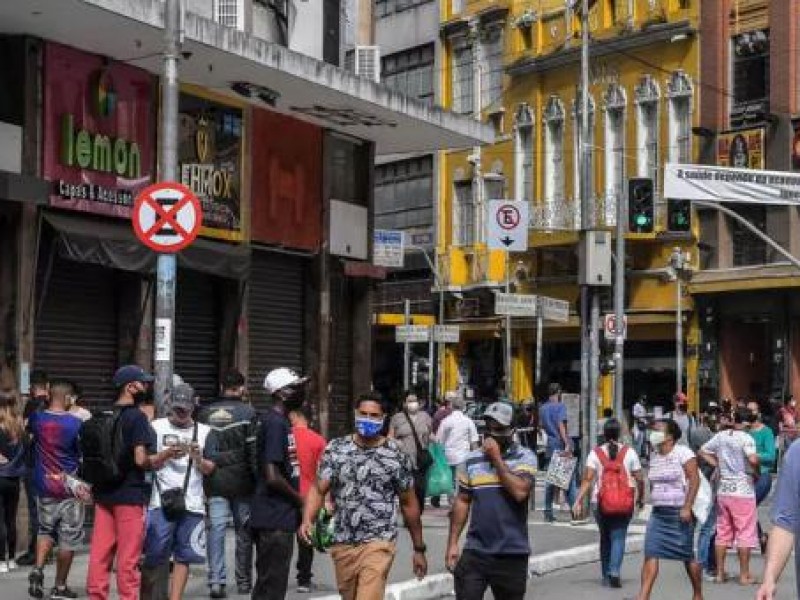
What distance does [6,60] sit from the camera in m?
16.5

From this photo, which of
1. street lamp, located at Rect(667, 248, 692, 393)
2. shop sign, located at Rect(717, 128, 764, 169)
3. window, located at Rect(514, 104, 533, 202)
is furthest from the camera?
window, located at Rect(514, 104, 533, 202)

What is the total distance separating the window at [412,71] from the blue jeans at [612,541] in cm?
3650

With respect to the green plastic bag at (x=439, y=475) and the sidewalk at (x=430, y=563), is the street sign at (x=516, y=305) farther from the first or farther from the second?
the sidewalk at (x=430, y=563)

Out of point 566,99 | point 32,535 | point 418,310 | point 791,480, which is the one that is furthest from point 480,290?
point 791,480

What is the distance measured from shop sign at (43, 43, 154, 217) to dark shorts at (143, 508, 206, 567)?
6284 millimetres

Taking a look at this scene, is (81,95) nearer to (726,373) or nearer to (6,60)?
(6,60)

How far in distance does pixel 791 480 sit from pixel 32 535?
10.3 metres

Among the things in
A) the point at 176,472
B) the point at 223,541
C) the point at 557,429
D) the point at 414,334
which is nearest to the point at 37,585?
the point at 223,541

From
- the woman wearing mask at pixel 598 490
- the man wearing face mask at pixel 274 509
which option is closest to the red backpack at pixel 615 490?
the woman wearing mask at pixel 598 490

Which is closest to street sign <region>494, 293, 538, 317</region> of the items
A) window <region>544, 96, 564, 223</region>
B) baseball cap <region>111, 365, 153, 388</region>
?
baseball cap <region>111, 365, 153, 388</region>

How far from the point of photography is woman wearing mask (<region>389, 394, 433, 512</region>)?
19.4 metres

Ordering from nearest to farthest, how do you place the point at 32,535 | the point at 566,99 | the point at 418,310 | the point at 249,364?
the point at 32,535 < the point at 249,364 < the point at 566,99 < the point at 418,310

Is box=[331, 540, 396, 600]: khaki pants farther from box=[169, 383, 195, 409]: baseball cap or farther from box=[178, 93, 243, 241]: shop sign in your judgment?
box=[178, 93, 243, 241]: shop sign

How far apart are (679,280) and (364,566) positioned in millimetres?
32516
